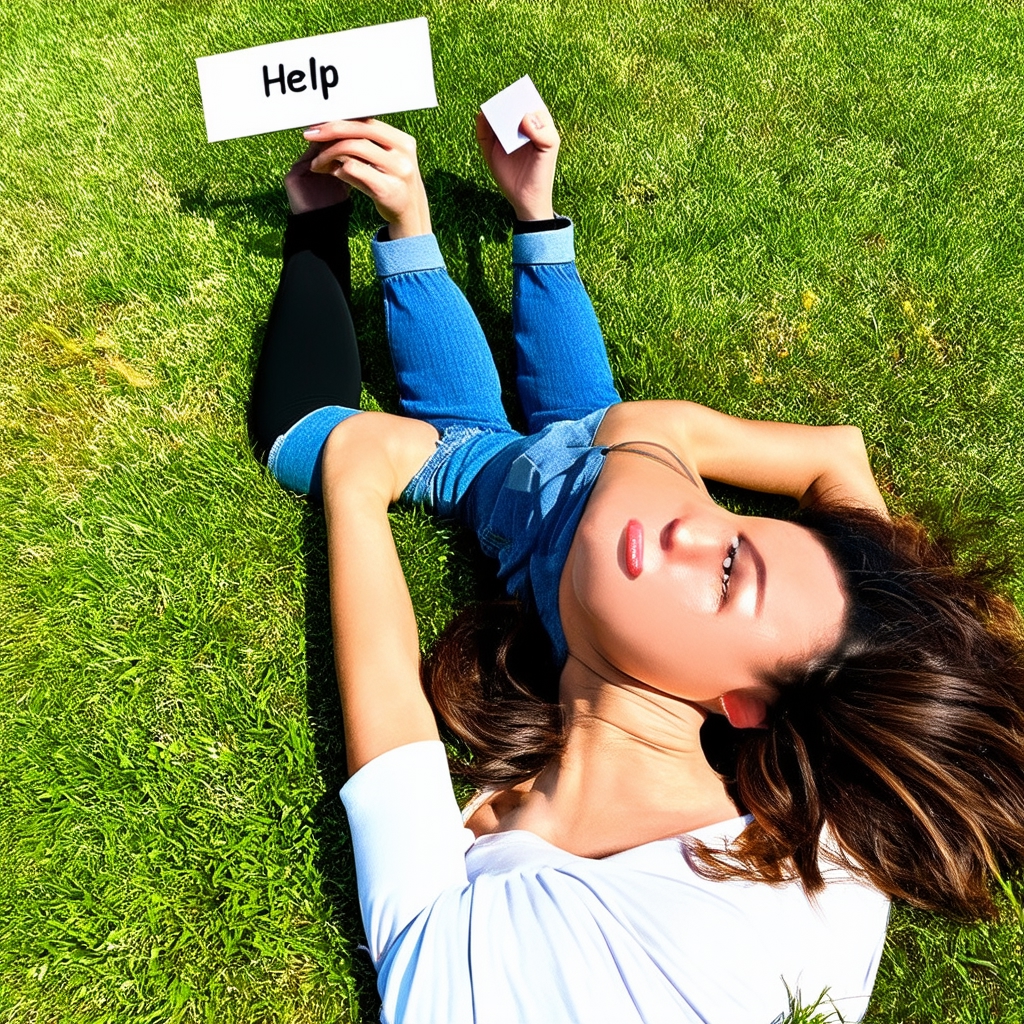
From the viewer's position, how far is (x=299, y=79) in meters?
2.19

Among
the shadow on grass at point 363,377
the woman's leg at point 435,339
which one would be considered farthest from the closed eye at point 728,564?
the woman's leg at point 435,339

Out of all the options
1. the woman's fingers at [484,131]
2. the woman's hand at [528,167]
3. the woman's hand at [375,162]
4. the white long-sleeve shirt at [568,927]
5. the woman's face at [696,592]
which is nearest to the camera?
the white long-sleeve shirt at [568,927]

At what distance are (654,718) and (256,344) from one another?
187cm

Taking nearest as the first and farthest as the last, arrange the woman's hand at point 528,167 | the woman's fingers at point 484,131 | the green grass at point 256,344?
1. the green grass at point 256,344
2. the woman's hand at point 528,167
3. the woman's fingers at point 484,131

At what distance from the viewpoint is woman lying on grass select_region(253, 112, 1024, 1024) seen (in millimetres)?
1499

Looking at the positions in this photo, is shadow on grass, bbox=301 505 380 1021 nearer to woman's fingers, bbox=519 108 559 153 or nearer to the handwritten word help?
the handwritten word help

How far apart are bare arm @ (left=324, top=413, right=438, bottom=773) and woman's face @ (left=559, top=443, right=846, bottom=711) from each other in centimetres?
46

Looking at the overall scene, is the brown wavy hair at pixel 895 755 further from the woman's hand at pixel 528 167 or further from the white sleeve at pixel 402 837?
the woman's hand at pixel 528 167

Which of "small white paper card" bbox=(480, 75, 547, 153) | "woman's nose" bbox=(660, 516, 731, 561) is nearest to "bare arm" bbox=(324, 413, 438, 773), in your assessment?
"woman's nose" bbox=(660, 516, 731, 561)

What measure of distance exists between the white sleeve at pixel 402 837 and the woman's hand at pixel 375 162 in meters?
1.67

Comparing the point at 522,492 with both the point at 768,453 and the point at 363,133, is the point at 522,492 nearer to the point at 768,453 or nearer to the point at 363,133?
the point at 768,453

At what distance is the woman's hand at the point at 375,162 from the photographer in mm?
2361

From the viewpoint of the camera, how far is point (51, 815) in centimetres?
201

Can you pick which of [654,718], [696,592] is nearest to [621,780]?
[654,718]
